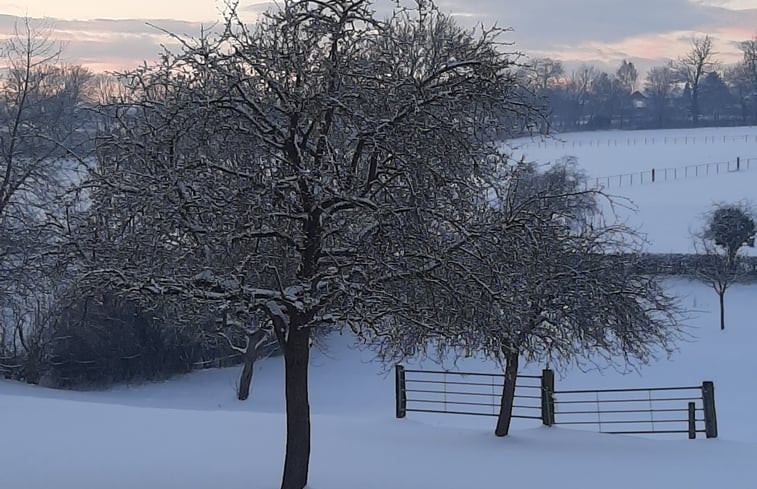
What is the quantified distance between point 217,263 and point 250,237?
64 cm

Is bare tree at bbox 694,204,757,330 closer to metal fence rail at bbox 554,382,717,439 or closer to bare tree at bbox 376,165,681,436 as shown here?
metal fence rail at bbox 554,382,717,439

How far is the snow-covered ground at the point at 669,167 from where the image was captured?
127 ft

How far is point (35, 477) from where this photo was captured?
8.85m

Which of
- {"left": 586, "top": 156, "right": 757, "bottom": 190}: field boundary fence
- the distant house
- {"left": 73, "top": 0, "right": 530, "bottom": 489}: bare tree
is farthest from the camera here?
the distant house

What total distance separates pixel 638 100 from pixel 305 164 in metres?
83.0

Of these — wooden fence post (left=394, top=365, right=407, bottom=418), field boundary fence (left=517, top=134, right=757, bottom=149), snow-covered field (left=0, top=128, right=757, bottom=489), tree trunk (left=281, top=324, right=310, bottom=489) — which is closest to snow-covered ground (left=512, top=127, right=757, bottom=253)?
field boundary fence (left=517, top=134, right=757, bottom=149)

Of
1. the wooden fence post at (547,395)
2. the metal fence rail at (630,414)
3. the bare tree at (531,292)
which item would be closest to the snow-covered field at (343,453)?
the wooden fence post at (547,395)

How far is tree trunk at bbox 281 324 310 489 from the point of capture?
7936 mm

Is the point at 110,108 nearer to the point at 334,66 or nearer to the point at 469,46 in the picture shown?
the point at 334,66

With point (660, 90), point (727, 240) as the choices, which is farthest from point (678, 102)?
point (727, 240)

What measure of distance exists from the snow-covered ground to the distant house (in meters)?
10.7

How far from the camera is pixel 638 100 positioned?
278 ft

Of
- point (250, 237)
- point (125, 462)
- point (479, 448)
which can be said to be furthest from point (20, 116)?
point (250, 237)

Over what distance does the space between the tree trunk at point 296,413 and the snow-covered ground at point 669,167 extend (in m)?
22.1
